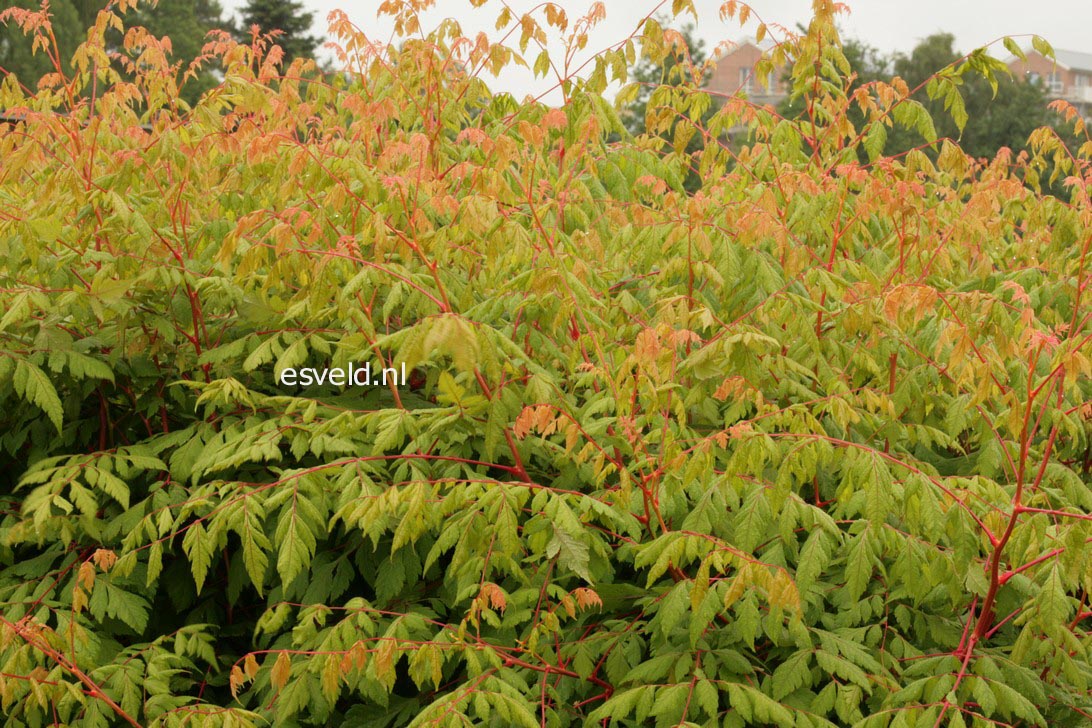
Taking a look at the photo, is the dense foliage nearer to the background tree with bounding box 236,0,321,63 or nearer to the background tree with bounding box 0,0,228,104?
the background tree with bounding box 0,0,228,104

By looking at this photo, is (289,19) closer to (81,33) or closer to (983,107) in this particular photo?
(81,33)

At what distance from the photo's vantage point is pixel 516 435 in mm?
3102

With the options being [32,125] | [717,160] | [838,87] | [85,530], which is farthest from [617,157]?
[85,530]

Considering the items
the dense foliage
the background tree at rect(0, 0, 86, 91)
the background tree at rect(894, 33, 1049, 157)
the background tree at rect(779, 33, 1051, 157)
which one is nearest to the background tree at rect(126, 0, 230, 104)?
the background tree at rect(0, 0, 86, 91)

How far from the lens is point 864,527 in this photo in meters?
2.76

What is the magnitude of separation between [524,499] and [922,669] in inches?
44.2

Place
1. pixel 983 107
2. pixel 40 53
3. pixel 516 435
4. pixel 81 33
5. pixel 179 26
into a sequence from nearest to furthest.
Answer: pixel 516 435
pixel 40 53
pixel 81 33
pixel 983 107
pixel 179 26

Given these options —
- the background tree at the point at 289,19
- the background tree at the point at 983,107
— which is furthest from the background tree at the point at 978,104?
the background tree at the point at 289,19

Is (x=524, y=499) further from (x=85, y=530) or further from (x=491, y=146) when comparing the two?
(x=85, y=530)

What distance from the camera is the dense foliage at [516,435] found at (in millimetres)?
2643

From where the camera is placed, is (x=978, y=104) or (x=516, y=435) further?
(x=978, y=104)

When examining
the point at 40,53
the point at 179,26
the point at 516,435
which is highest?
the point at 179,26

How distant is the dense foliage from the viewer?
8.67 ft

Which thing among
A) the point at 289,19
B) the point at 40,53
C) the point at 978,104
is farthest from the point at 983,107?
the point at 40,53
